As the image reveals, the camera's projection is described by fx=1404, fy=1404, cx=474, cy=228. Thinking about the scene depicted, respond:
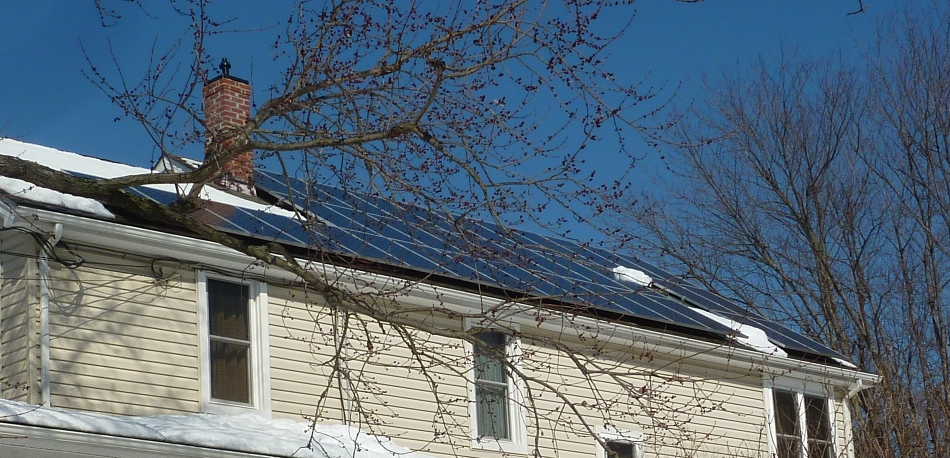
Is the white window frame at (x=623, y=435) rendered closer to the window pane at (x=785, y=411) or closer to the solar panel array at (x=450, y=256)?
the solar panel array at (x=450, y=256)

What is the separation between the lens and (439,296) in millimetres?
13930

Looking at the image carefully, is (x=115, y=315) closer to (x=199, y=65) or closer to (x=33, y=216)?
(x=33, y=216)

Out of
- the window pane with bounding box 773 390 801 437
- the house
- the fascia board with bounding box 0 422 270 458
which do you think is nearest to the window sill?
the house

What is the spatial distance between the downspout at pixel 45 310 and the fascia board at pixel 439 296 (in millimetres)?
133

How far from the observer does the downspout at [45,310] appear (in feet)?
40.9

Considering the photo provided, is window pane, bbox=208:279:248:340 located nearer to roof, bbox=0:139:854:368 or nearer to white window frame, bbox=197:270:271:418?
white window frame, bbox=197:270:271:418

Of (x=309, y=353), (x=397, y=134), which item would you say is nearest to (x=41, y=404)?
(x=309, y=353)

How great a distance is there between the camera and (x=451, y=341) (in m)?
16.5

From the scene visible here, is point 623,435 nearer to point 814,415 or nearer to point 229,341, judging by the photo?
point 814,415

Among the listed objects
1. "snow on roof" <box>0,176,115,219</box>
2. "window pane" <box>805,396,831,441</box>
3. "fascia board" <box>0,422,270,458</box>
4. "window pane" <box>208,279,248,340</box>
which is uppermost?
"snow on roof" <box>0,176,115,219</box>

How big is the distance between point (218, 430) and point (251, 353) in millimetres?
1639

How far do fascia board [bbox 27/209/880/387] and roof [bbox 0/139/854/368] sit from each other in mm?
188

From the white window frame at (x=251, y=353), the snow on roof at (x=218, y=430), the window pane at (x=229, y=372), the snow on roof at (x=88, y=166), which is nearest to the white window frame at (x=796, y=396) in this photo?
the snow on roof at (x=218, y=430)

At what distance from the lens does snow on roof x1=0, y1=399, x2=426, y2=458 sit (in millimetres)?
11180
